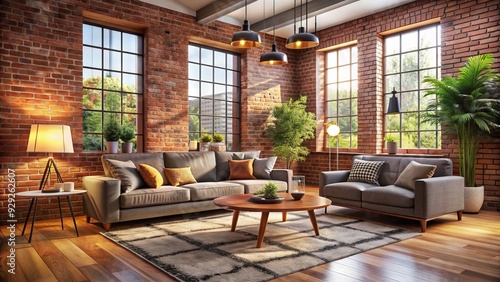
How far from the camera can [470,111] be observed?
5195mm

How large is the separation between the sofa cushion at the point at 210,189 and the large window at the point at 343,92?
130 inches

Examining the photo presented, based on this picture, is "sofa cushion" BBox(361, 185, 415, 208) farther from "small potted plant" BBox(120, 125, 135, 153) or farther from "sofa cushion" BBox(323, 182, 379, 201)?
"small potted plant" BBox(120, 125, 135, 153)

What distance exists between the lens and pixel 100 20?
5.68 metres

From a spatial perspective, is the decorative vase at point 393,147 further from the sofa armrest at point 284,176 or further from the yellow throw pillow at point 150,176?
the yellow throw pillow at point 150,176

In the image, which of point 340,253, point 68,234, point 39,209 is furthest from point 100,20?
point 340,253

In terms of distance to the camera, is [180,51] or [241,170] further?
[180,51]

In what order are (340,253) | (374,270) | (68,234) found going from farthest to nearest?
(68,234) → (340,253) → (374,270)

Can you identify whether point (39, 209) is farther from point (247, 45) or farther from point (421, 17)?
point (421, 17)

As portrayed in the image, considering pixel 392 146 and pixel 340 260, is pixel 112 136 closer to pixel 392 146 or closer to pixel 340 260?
pixel 340 260

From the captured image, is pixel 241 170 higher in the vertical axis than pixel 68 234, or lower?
higher

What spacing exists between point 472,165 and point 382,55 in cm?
275

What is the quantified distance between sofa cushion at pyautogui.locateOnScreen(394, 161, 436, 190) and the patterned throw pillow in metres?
0.46

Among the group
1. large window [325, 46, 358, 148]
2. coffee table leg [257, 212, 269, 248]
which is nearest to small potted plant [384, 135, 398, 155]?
large window [325, 46, 358, 148]

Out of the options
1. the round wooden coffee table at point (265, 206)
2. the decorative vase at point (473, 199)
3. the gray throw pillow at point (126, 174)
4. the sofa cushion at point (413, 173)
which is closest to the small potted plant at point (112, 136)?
the gray throw pillow at point (126, 174)
